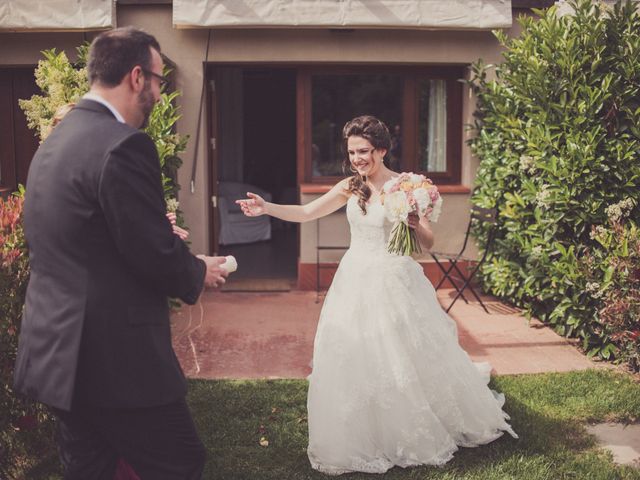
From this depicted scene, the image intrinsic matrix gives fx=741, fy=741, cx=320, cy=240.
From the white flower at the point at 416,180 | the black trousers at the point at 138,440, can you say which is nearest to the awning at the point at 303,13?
the white flower at the point at 416,180

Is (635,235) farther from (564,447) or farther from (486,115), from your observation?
(486,115)

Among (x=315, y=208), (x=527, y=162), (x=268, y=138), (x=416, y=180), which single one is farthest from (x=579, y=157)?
(x=268, y=138)

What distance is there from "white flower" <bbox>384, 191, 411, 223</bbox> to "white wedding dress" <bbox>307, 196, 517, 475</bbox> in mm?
168

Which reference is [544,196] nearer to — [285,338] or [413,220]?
[413,220]

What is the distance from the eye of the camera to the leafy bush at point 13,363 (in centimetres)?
395

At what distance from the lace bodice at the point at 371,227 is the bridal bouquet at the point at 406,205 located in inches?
2.5

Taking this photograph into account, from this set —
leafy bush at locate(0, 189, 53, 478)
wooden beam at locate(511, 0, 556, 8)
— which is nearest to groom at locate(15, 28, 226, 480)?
leafy bush at locate(0, 189, 53, 478)

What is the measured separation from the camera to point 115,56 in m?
2.58

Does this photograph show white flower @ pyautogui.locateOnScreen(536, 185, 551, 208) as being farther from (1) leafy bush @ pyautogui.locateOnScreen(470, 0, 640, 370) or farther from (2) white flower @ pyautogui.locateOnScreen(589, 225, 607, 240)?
(2) white flower @ pyautogui.locateOnScreen(589, 225, 607, 240)

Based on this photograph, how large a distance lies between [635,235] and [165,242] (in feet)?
15.1

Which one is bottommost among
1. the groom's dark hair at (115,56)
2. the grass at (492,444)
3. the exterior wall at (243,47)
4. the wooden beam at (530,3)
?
the grass at (492,444)

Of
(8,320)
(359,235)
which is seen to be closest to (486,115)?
(359,235)

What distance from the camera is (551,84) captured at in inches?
264

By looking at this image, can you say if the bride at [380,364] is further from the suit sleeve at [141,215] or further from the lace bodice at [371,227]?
the suit sleeve at [141,215]
